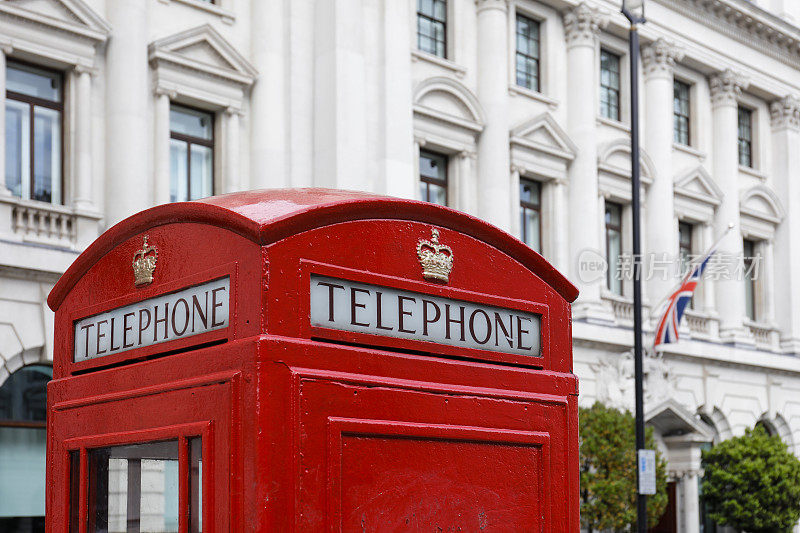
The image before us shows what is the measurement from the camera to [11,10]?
16.7m

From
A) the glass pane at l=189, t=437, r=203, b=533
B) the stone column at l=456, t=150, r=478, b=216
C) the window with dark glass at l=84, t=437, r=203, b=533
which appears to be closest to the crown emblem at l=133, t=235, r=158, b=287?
the window with dark glass at l=84, t=437, r=203, b=533

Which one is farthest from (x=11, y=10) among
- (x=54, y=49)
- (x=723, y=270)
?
(x=723, y=270)

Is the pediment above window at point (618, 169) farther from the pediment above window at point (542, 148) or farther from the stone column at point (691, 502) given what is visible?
the stone column at point (691, 502)

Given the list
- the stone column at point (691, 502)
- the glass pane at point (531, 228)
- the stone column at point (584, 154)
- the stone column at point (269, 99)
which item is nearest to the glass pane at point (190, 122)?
the stone column at point (269, 99)

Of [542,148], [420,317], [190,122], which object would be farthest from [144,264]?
[542,148]

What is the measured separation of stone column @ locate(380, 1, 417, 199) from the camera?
21.2 meters

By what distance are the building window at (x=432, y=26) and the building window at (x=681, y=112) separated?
27.6 ft

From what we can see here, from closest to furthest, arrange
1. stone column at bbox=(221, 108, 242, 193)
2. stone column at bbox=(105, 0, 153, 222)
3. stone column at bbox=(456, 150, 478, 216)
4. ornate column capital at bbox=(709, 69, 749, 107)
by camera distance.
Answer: stone column at bbox=(105, 0, 153, 222)
stone column at bbox=(221, 108, 242, 193)
stone column at bbox=(456, 150, 478, 216)
ornate column capital at bbox=(709, 69, 749, 107)

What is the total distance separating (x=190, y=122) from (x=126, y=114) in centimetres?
184

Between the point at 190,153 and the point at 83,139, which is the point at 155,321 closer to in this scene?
the point at 83,139

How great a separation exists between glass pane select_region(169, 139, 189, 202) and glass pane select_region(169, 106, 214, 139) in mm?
238

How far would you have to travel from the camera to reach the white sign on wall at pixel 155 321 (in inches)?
147

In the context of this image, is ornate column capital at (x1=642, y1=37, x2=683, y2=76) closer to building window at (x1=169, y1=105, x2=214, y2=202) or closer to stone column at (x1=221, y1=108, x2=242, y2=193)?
stone column at (x1=221, y1=108, x2=242, y2=193)

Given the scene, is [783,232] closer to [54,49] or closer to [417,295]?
[54,49]
